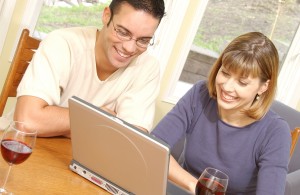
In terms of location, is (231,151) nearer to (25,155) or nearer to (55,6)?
(25,155)

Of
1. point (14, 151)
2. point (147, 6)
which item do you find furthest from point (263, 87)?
point (14, 151)

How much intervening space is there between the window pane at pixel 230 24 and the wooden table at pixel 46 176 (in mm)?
2379

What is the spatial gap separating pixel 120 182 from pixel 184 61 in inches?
95.1

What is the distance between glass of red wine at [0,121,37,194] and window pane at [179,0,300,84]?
2662mm

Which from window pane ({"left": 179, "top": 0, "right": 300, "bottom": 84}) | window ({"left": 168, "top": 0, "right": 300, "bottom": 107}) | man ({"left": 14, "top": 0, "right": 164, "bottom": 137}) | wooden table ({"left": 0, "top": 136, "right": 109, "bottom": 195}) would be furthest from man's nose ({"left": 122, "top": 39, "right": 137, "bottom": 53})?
window pane ({"left": 179, "top": 0, "right": 300, "bottom": 84})

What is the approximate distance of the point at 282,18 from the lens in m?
3.77

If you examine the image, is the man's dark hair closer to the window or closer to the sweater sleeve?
the sweater sleeve

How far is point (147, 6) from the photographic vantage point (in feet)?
5.51

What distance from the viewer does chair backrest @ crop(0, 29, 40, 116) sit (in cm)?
184

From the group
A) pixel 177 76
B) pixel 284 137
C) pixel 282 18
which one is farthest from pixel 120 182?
pixel 282 18

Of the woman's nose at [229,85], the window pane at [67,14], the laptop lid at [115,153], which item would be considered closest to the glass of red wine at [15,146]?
the laptop lid at [115,153]

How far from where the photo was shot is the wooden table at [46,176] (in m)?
1.14

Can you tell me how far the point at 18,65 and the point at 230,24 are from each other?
7.41ft

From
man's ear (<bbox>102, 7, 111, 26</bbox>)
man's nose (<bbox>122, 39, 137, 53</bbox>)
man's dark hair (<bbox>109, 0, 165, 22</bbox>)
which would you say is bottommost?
man's nose (<bbox>122, 39, 137, 53</bbox>)
